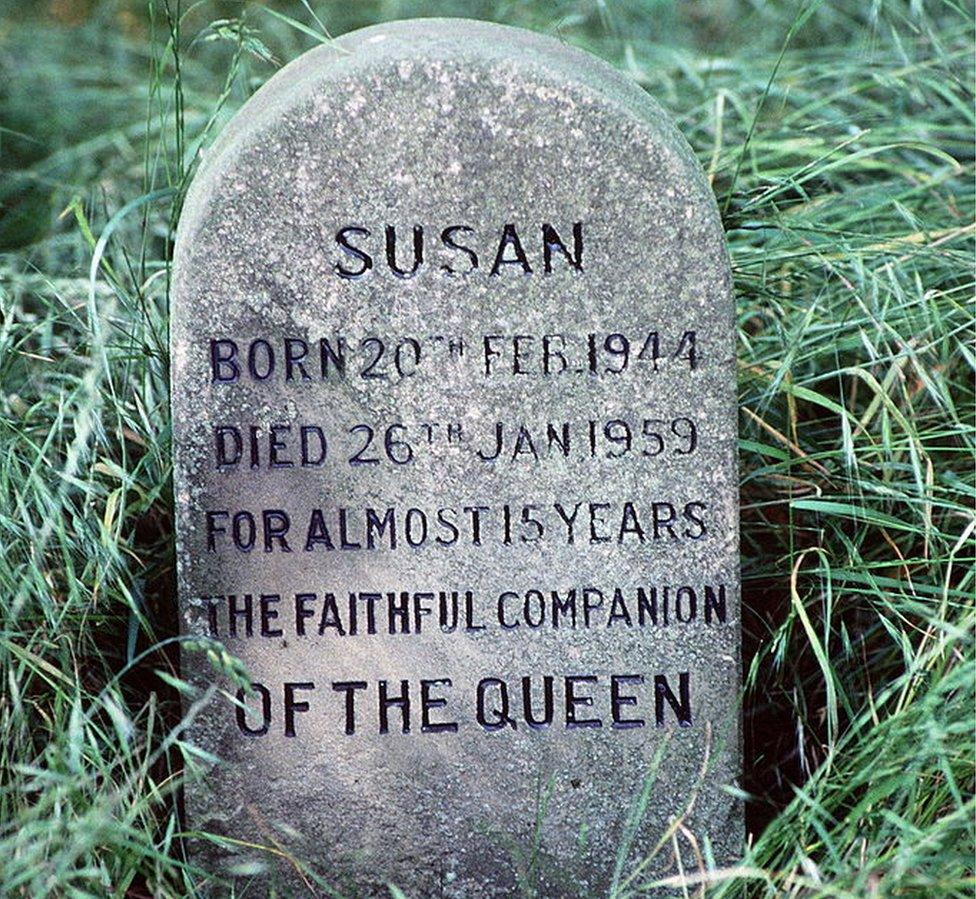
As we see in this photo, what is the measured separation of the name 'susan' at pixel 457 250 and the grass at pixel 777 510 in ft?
1.30

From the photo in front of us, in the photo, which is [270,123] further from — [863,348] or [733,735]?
[863,348]

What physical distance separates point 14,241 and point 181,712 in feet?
6.52

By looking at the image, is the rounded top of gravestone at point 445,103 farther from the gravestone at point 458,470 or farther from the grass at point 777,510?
the grass at point 777,510

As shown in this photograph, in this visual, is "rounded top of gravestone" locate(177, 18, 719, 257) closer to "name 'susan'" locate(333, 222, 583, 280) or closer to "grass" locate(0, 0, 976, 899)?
"name 'susan'" locate(333, 222, 583, 280)

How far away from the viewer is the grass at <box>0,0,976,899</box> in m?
1.88

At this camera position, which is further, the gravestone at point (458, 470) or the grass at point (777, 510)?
the gravestone at point (458, 470)

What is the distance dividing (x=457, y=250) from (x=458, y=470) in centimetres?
32

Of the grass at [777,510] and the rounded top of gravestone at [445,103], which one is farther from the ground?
the rounded top of gravestone at [445,103]

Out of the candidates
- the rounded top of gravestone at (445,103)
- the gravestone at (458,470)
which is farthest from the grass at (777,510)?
the rounded top of gravestone at (445,103)

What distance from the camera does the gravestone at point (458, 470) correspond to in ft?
6.57

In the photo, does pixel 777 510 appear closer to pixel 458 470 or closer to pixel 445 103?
pixel 458 470

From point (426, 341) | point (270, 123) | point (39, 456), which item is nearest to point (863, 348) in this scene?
point (426, 341)

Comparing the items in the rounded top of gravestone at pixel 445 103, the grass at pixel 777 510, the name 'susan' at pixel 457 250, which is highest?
the rounded top of gravestone at pixel 445 103

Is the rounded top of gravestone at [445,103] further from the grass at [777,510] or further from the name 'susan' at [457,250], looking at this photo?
the grass at [777,510]
